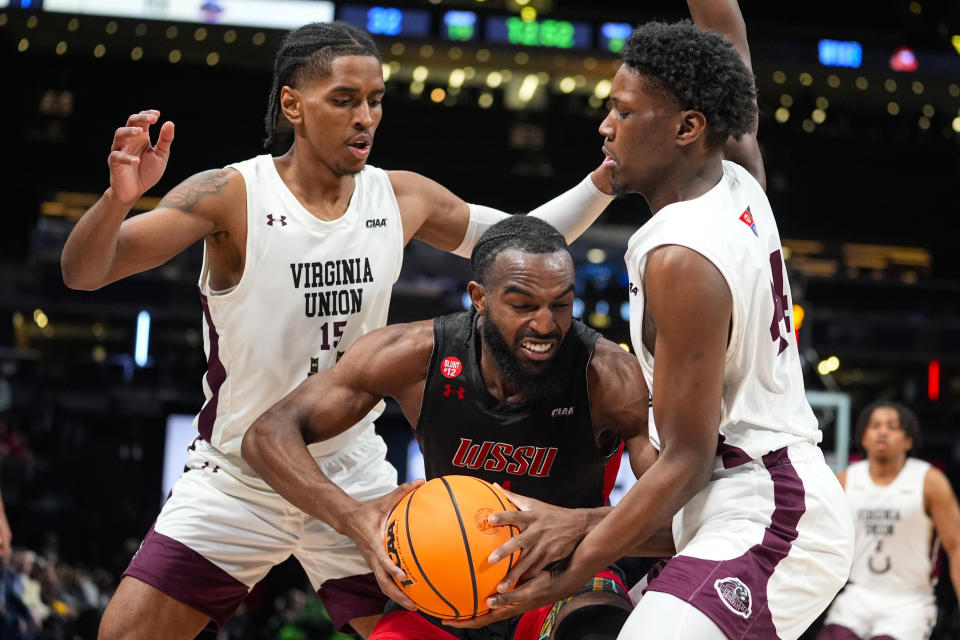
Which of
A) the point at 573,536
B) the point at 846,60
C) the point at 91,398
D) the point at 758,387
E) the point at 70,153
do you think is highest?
the point at 846,60

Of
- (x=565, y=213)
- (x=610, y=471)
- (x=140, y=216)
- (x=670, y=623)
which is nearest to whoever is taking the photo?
(x=670, y=623)

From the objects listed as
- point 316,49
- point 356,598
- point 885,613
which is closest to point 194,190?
point 316,49

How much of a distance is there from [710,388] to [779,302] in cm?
36

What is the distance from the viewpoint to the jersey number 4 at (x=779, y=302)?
109 inches

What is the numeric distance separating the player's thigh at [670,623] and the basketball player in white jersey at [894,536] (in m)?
4.19

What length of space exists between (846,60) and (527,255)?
50.5ft

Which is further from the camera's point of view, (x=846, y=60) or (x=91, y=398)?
(x=846, y=60)

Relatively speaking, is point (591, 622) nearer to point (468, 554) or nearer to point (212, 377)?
point (468, 554)

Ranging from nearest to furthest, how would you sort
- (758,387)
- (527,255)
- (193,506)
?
(758,387), (527,255), (193,506)

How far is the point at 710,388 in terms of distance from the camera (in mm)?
2602

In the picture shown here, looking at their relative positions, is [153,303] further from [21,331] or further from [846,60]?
[846,60]

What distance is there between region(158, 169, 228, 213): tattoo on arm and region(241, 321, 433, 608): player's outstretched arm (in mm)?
658

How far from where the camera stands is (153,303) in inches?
518

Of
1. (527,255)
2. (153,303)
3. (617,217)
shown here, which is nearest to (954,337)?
(617,217)
